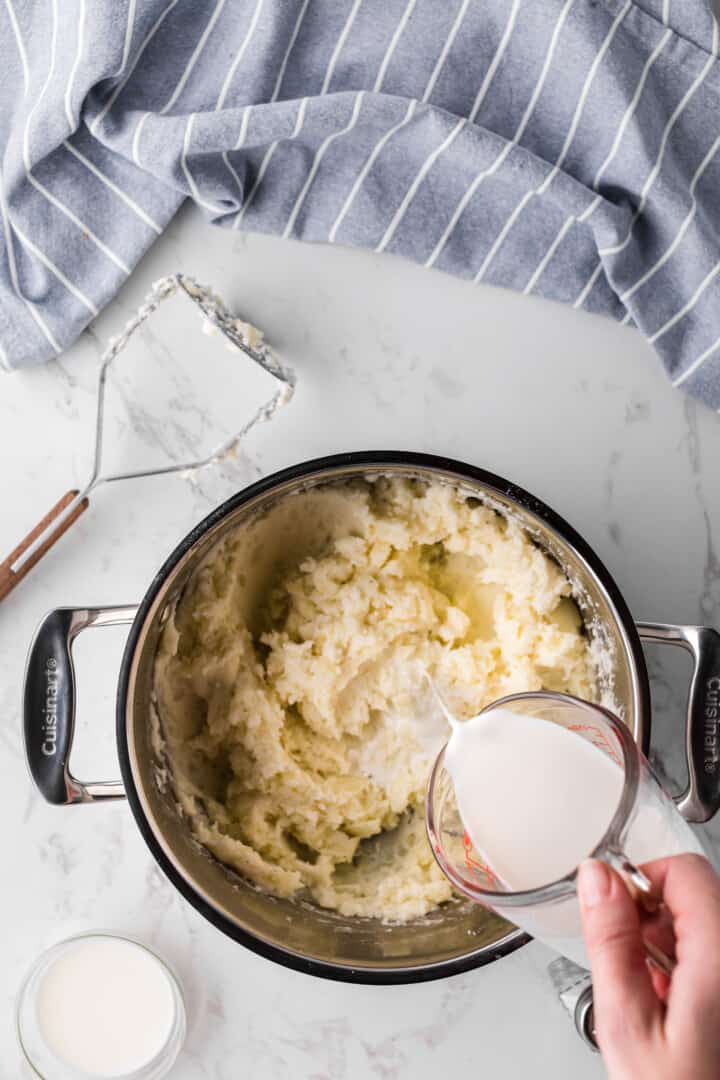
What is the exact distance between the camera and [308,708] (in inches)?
47.9

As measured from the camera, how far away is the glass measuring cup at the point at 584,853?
0.79 meters

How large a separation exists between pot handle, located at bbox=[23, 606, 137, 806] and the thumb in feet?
1.80

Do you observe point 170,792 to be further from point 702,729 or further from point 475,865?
point 702,729

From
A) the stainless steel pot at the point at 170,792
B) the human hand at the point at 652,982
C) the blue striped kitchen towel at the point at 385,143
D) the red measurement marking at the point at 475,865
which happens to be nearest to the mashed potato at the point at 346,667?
the stainless steel pot at the point at 170,792

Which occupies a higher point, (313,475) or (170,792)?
(313,475)

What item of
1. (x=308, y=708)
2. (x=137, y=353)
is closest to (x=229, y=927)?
(x=308, y=708)

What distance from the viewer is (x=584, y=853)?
2.89ft

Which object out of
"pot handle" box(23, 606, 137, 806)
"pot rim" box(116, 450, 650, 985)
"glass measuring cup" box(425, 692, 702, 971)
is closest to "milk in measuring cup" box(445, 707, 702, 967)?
"glass measuring cup" box(425, 692, 702, 971)

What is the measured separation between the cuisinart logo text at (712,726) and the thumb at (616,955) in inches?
14.9

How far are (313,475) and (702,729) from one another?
1.52 feet

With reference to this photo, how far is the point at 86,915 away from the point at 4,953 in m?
0.11

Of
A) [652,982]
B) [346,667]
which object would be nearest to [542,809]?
[652,982]

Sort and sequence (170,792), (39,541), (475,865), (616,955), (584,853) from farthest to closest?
(39,541), (170,792), (475,865), (584,853), (616,955)

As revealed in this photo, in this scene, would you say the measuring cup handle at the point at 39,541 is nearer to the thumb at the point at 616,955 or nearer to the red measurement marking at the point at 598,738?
A: the red measurement marking at the point at 598,738
